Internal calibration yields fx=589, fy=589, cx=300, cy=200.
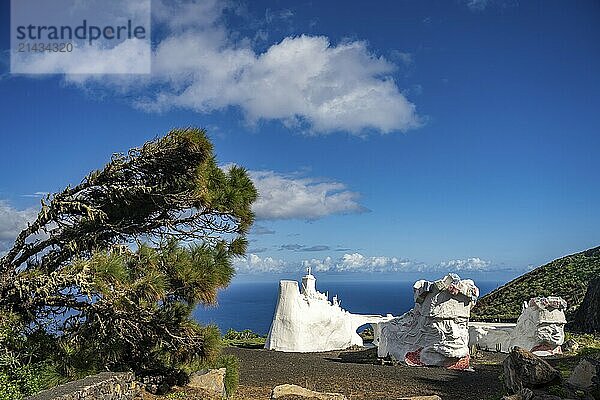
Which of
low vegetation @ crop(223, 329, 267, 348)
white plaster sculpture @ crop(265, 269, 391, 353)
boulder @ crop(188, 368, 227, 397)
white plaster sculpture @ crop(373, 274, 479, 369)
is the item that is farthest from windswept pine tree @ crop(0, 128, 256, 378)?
low vegetation @ crop(223, 329, 267, 348)

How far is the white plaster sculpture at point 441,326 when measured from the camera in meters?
12.8

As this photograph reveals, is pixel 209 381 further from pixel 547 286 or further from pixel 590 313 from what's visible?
pixel 547 286

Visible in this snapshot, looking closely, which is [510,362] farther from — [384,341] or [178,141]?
[384,341]

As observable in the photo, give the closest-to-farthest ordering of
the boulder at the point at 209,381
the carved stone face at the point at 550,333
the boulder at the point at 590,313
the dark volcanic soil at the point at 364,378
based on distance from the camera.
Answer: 1. the boulder at the point at 209,381
2. the dark volcanic soil at the point at 364,378
3. the carved stone face at the point at 550,333
4. the boulder at the point at 590,313

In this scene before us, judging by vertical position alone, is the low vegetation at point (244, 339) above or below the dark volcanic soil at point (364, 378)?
above

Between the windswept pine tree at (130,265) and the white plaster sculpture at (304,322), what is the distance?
306 inches

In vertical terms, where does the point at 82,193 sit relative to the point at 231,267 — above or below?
above

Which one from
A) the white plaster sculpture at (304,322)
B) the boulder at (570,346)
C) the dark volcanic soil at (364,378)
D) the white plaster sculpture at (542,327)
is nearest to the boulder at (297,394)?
the dark volcanic soil at (364,378)

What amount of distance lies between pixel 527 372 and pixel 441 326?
656 cm

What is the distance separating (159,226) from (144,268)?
77 cm

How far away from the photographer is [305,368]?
484 inches

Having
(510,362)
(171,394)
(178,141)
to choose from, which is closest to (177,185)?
(178,141)

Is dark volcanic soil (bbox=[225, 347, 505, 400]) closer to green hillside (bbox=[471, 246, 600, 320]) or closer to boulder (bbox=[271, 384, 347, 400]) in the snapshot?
boulder (bbox=[271, 384, 347, 400])

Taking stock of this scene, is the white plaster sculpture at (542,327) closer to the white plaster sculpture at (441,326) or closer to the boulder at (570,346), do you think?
the boulder at (570,346)
